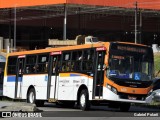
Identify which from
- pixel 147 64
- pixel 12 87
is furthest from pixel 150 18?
pixel 147 64

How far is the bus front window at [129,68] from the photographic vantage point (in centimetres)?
2102

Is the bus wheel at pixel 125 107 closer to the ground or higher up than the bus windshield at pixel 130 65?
closer to the ground

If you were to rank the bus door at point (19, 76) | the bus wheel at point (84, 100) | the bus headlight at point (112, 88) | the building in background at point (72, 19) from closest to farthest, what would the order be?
the bus headlight at point (112, 88) < the bus wheel at point (84, 100) < the bus door at point (19, 76) < the building in background at point (72, 19)

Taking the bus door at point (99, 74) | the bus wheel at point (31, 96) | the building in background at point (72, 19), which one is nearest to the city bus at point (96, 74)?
the bus door at point (99, 74)

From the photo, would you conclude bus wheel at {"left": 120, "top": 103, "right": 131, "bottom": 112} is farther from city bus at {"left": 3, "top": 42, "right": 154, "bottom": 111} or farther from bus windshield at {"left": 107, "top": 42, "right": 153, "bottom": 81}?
bus windshield at {"left": 107, "top": 42, "right": 153, "bottom": 81}

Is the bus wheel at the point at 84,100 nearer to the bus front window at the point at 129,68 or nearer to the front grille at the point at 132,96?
the front grille at the point at 132,96

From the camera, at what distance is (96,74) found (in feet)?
70.9

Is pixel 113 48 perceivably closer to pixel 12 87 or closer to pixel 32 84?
pixel 32 84

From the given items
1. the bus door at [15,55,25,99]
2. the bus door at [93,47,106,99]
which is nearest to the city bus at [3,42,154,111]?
the bus door at [93,47,106,99]

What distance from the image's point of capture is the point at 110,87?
21.0 meters

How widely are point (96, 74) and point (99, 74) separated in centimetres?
21

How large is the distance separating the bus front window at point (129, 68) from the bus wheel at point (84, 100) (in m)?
1.71

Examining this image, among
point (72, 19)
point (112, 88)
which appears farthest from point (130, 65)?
point (72, 19)

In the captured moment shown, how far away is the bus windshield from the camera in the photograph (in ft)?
69.0
